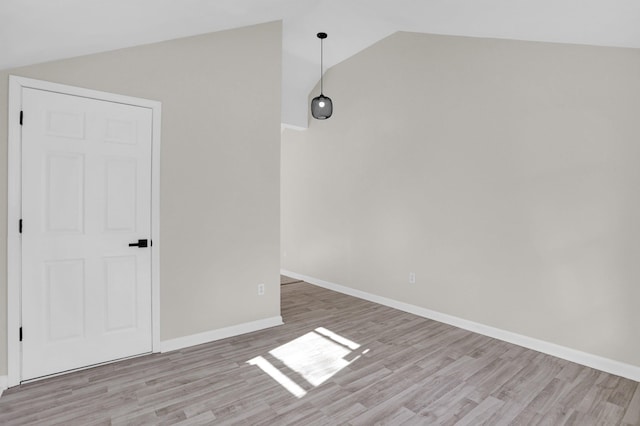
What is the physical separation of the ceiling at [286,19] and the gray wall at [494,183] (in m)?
0.36

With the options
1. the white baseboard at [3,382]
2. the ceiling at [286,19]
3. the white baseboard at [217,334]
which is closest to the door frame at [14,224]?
the white baseboard at [3,382]

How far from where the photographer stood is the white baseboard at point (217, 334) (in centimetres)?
313

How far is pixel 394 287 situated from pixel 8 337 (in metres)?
3.82

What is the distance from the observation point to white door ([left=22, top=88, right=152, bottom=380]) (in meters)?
2.53

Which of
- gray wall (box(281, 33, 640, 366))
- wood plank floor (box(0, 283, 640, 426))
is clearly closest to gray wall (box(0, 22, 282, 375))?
wood plank floor (box(0, 283, 640, 426))

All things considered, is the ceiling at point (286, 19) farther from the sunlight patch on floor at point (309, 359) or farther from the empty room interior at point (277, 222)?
the sunlight patch on floor at point (309, 359)

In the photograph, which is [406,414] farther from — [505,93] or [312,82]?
[312,82]

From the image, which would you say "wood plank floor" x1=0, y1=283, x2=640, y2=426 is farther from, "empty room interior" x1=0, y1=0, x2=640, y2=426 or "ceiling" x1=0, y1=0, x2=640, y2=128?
"ceiling" x1=0, y1=0, x2=640, y2=128

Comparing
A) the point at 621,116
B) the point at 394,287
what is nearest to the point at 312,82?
the point at 394,287

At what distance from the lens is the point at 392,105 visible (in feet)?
14.9

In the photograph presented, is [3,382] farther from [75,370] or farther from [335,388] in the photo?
[335,388]

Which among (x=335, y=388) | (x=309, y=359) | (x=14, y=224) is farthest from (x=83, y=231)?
(x=335, y=388)

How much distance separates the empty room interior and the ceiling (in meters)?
0.02

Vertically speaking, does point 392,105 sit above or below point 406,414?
above
